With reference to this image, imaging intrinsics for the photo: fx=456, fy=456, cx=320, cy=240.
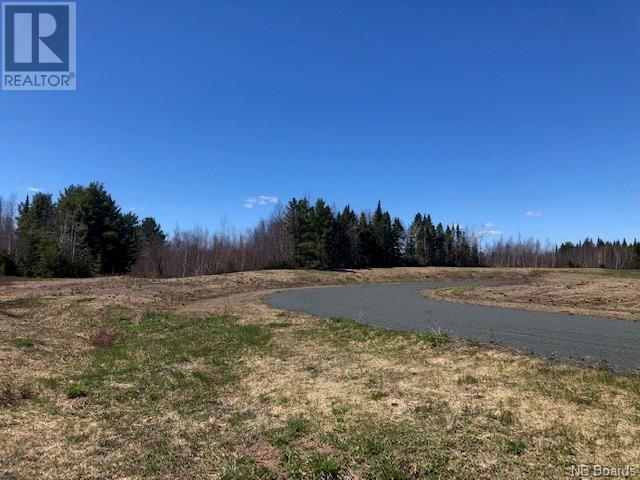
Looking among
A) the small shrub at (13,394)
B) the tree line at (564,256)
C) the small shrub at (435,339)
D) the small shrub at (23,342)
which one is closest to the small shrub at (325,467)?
the small shrub at (13,394)

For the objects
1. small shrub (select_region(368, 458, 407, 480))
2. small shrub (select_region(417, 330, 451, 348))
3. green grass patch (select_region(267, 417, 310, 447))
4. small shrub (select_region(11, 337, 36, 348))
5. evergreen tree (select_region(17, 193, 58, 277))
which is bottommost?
green grass patch (select_region(267, 417, 310, 447))

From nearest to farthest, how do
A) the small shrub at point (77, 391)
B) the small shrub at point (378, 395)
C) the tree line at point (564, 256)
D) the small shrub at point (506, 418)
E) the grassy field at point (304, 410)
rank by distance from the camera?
the grassy field at point (304, 410)
the small shrub at point (506, 418)
the small shrub at point (378, 395)
the small shrub at point (77, 391)
the tree line at point (564, 256)

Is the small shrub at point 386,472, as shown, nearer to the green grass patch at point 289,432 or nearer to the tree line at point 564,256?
the green grass patch at point 289,432

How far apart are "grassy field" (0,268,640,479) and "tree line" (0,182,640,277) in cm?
4665

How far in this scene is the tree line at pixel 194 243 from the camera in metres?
54.5

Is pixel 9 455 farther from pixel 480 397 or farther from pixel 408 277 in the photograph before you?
pixel 408 277

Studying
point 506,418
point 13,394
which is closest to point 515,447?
point 506,418

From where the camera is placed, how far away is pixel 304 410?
706 centimetres

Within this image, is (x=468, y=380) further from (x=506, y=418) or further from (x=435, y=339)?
(x=435, y=339)

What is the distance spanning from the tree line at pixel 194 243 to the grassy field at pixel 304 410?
46650mm

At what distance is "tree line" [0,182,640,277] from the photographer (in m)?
54.5

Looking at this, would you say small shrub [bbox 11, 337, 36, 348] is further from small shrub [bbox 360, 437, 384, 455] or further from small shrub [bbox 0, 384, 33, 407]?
small shrub [bbox 360, 437, 384, 455]

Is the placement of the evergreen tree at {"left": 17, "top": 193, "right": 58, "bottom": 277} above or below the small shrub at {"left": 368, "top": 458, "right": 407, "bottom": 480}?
above

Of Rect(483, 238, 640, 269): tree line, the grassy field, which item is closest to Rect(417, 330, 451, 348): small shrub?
the grassy field
